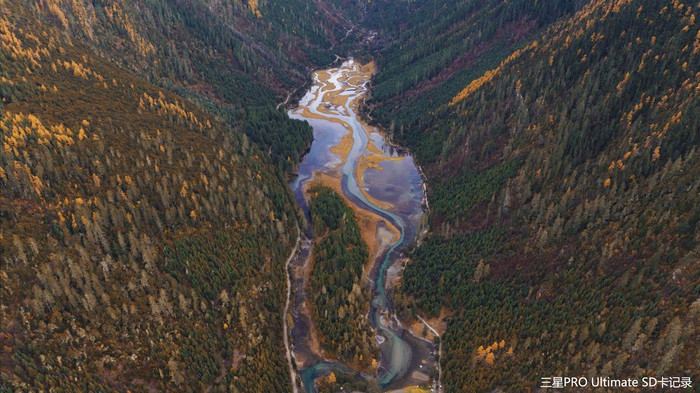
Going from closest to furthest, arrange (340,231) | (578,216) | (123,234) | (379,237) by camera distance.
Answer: (123,234), (578,216), (340,231), (379,237)

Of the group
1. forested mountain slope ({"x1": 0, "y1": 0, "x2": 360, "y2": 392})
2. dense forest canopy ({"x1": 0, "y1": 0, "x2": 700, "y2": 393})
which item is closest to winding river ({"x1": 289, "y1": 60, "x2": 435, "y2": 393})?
dense forest canopy ({"x1": 0, "y1": 0, "x2": 700, "y2": 393})

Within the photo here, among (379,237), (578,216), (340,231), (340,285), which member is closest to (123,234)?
(340,285)

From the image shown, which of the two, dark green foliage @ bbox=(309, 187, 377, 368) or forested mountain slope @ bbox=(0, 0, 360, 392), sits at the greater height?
forested mountain slope @ bbox=(0, 0, 360, 392)

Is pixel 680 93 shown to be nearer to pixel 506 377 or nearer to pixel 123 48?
pixel 506 377

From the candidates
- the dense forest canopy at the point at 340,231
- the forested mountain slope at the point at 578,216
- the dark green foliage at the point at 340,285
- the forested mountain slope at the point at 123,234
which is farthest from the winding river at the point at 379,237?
the forested mountain slope at the point at 578,216

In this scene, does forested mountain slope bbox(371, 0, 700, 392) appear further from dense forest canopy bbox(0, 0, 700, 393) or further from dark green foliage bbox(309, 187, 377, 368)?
dark green foliage bbox(309, 187, 377, 368)

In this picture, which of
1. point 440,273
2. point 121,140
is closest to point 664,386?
point 440,273

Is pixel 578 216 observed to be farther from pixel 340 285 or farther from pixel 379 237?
pixel 340 285
